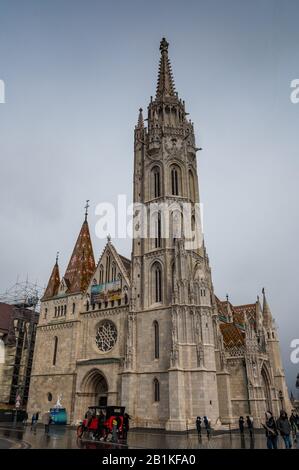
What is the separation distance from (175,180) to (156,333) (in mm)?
15883

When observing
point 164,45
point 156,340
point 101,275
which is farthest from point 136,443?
point 164,45

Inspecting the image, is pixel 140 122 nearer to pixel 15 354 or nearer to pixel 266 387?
pixel 15 354

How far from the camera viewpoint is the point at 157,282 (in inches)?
1344

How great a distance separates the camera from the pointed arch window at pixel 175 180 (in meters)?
38.2

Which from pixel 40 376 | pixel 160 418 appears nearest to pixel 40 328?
pixel 40 376

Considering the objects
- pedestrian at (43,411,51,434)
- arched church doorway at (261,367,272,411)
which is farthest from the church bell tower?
arched church doorway at (261,367,272,411)

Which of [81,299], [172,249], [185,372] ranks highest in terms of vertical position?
[172,249]

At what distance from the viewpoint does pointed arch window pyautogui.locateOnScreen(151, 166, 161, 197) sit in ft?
126

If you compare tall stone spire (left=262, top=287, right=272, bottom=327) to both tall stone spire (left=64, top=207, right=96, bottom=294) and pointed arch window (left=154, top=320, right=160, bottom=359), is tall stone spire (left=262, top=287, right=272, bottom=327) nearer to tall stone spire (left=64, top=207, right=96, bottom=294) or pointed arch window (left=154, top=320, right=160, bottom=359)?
pointed arch window (left=154, top=320, right=160, bottom=359)

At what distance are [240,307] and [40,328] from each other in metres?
26.6
